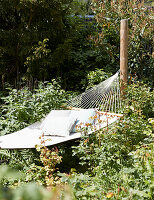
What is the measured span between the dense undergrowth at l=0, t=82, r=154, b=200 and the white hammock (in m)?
0.14

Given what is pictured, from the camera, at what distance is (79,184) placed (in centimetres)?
167

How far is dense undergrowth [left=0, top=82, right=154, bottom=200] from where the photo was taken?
1.54m

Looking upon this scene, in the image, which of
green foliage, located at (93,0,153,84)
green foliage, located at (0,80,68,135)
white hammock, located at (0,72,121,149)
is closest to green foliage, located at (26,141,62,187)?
white hammock, located at (0,72,121,149)

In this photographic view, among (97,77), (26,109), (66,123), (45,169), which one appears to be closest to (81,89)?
(97,77)

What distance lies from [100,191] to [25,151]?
143 centimetres

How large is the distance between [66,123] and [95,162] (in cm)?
72

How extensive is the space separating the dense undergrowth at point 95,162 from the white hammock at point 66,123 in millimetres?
139

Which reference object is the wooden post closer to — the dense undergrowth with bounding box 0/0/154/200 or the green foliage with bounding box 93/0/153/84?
the dense undergrowth with bounding box 0/0/154/200

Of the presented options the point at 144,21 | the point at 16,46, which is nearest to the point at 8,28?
the point at 16,46

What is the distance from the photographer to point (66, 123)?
2.75m

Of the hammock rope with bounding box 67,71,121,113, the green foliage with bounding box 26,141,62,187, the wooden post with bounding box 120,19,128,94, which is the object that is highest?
the wooden post with bounding box 120,19,128,94

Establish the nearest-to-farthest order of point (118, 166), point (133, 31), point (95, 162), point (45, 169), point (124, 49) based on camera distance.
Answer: point (118, 166), point (95, 162), point (45, 169), point (124, 49), point (133, 31)

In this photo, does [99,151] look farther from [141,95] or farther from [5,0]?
[5,0]

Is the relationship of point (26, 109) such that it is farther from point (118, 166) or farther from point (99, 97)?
point (118, 166)
